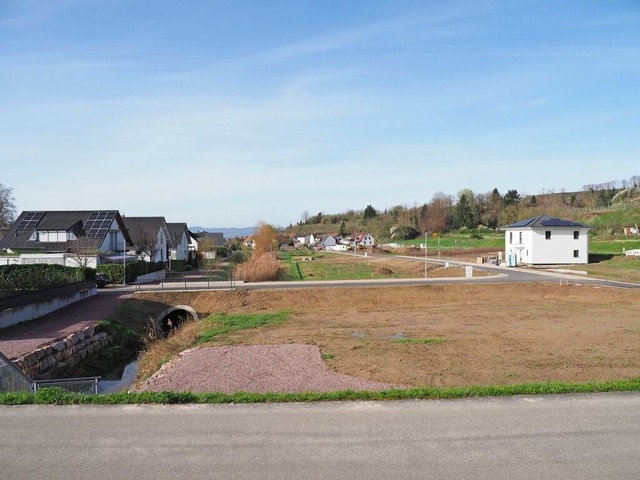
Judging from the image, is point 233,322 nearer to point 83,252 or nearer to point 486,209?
point 83,252

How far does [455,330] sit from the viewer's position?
19438 millimetres

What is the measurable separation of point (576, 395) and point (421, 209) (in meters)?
116

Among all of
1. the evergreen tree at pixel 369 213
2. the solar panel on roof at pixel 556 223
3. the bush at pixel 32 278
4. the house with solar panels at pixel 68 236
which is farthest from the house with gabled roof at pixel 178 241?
the evergreen tree at pixel 369 213

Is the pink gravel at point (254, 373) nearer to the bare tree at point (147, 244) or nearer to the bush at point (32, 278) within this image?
the bush at point (32, 278)

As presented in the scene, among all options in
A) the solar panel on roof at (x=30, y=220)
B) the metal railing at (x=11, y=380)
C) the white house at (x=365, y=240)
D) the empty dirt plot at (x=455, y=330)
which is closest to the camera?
the metal railing at (x=11, y=380)

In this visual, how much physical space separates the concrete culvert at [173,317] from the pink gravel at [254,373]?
37.8 feet

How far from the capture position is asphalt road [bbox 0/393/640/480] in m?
5.92

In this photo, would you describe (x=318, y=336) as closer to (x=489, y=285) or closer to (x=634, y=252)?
(x=489, y=285)

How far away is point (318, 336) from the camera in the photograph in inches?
731

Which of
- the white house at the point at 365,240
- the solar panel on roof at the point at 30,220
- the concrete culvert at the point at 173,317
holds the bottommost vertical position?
the concrete culvert at the point at 173,317

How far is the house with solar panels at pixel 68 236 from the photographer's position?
129ft

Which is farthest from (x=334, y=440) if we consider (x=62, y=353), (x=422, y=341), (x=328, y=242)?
(x=328, y=242)

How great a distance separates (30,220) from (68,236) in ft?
14.1

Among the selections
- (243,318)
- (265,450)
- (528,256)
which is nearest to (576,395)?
(265,450)
